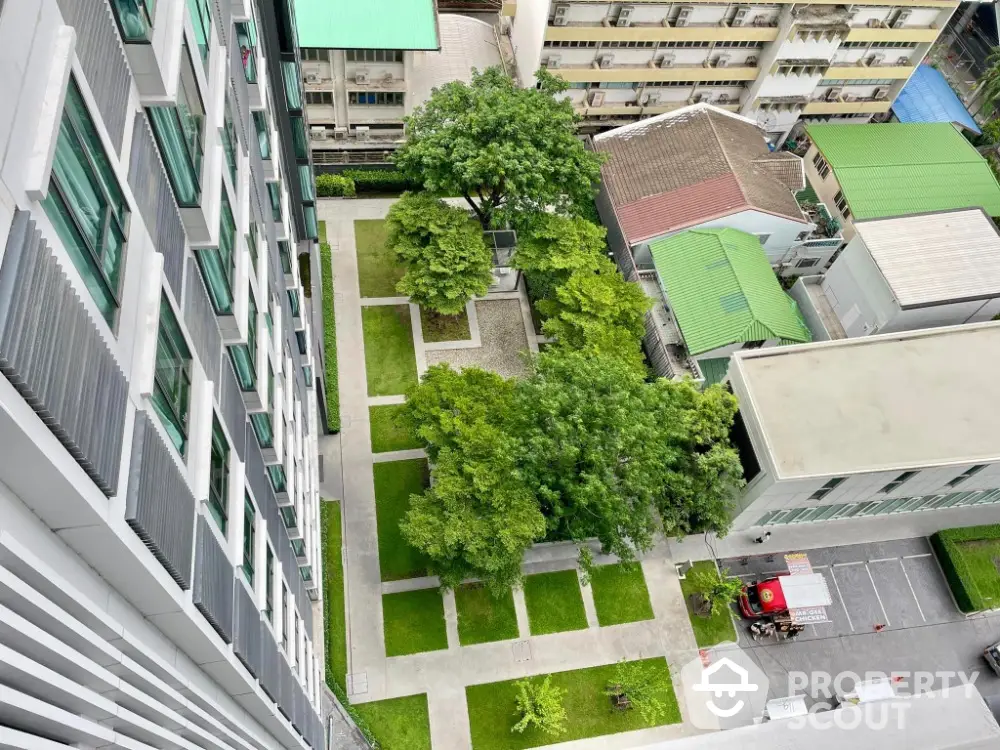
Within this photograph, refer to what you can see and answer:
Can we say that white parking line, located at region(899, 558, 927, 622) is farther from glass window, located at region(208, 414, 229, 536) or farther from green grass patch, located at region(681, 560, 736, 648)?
glass window, located at region(208, 414, 229, 536)

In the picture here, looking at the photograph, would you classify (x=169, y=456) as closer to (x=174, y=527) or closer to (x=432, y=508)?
(x=174, y=527)

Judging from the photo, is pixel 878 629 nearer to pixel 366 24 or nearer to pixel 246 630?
pixel 246 630

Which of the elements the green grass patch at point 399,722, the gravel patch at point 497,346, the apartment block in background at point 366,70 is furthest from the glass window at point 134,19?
the apartment block in background at point 366,70

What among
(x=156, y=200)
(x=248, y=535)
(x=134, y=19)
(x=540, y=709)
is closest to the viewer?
(x=134, y=19)

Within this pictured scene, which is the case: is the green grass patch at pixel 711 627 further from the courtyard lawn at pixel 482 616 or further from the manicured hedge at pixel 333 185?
the manicured hedge at pixel 333 185

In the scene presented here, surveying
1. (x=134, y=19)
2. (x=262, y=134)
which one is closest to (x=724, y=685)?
(x=262, y=134)

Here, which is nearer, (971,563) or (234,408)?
(234,408)
